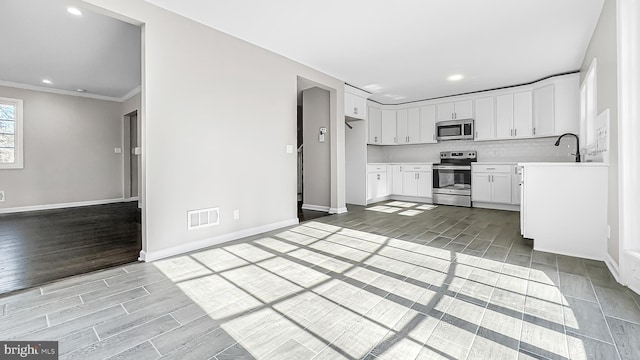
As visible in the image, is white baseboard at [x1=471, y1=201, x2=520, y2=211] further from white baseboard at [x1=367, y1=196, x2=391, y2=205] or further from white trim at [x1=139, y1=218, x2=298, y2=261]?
white trim at [x1=139, y1=218, x2=298, y2=261]

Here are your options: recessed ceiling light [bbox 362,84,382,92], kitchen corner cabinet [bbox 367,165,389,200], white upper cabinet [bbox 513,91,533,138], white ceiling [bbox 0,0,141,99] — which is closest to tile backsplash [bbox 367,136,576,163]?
white upper cabinet [bbox 513,91,533,138]

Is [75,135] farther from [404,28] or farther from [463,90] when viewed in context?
[463,90]

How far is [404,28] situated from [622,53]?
187 centimetres

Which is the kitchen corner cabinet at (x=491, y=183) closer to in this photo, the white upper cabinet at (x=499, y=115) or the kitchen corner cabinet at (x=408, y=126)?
the white upper cabinet at (x=499, y=115)

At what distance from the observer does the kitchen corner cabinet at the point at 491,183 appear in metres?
5.35

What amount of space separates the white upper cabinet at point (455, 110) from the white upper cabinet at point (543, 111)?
3.65 ft

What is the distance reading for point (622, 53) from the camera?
2076 millimetres

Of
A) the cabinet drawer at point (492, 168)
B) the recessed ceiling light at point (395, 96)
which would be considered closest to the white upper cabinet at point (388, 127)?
the recessed ceiling light at point (395, 96)

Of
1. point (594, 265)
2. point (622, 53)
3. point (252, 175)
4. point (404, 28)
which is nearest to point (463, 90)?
point (404, 28)

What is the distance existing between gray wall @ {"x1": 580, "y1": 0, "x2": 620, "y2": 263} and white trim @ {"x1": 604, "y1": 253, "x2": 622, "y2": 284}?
42 mm

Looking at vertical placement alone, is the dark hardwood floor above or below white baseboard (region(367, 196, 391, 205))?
below

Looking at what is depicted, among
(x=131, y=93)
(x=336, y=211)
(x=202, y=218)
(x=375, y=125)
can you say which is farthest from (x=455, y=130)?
(x=131, y=93)

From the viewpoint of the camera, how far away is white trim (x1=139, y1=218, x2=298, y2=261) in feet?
8.82

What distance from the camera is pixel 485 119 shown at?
582 centimetres
